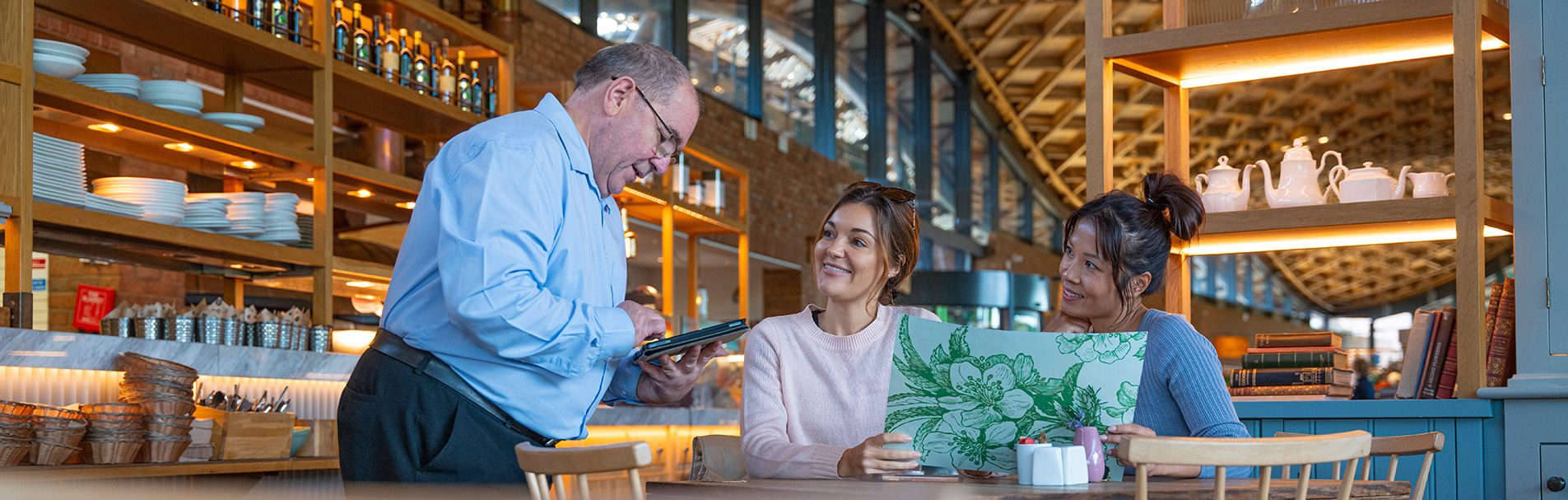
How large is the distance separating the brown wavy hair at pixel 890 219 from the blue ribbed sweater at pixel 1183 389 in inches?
20.6

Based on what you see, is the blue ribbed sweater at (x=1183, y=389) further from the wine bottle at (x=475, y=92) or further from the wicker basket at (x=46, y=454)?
the wine bottle at (x=475, y=92)

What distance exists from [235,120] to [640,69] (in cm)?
240

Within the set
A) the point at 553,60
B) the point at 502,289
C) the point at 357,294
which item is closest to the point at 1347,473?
the point at 502,289

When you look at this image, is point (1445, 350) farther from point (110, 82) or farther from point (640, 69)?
A: point (110, 82)

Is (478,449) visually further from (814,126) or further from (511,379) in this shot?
(814,126)

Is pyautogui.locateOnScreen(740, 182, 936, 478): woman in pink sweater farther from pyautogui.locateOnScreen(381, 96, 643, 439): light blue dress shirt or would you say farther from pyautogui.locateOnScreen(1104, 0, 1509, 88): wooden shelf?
pyautogui.locateOnScreen(1104, 0, 1509, 88): wooden shelf

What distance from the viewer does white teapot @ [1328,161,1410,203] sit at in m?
3.13

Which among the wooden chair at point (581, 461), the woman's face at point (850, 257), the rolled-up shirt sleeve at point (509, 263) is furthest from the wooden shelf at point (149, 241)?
the wooden chair at point (581, 461)

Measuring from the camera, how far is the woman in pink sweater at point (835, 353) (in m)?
2.20

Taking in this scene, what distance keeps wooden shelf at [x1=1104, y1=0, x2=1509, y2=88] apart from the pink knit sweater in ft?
4.72

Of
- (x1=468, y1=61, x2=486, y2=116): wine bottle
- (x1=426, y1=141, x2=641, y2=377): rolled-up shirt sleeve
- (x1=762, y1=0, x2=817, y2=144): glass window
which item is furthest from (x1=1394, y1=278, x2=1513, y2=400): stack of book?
(x1=762, y1=0, x2=817, y2=144): glass window

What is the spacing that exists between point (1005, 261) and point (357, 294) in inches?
533

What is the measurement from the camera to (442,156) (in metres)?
1.83

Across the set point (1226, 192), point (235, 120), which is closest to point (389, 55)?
point (235, 120)
